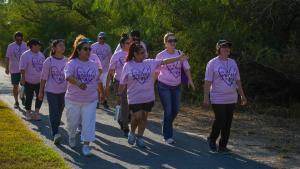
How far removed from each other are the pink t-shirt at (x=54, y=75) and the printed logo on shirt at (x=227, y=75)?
2.67m

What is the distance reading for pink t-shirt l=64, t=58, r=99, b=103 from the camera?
7.92 m

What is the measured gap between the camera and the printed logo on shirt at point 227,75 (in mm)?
8023

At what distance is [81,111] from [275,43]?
7.27 meters

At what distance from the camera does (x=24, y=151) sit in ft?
26.0

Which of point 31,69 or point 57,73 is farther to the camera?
point 31,69

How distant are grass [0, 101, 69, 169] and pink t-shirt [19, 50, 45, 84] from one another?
4.26ft

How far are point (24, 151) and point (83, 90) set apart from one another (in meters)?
1.20

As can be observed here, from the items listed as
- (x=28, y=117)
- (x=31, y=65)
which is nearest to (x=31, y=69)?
(x=31, y=65)

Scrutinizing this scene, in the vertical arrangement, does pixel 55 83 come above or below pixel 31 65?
below

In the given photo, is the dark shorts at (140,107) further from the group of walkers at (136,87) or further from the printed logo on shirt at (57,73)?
the printed logo on shirt at (57,73)

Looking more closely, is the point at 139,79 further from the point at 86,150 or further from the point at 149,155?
the point at 86,150

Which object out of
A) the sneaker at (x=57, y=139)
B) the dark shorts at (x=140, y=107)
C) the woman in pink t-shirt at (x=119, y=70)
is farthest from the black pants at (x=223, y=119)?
the sneaker at (x=57, y=139)

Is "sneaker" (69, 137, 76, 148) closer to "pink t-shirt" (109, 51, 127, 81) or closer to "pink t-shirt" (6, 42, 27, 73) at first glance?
"pink t-shirt" (109, 51, 127, 81)

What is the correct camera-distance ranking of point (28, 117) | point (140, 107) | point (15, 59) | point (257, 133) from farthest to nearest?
point (15, 59), point (28, 117), point (257, 133), point (140, 107)
